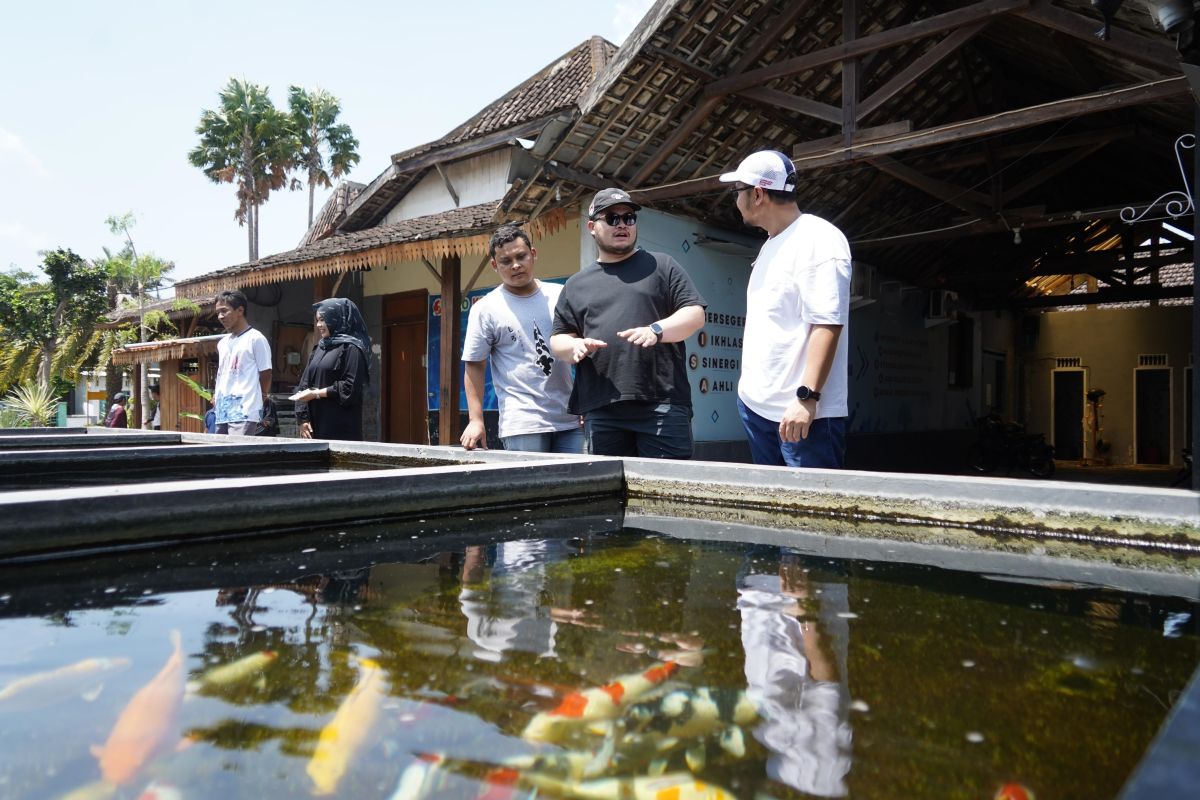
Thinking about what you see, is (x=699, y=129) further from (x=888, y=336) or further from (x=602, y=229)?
(x=888, y=336)

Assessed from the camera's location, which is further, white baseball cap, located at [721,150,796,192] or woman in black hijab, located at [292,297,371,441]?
woman in black hijab, located at [292,297,371,441]

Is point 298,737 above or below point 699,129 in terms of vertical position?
below

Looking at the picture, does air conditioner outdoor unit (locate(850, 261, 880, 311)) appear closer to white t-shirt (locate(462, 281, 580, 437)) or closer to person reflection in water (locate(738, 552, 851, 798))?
white t-shirt (locate(462, 281, 580, 437))

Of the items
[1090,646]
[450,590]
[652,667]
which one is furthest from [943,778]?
[450,590]

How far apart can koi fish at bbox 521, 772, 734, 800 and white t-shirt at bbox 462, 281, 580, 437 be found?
279 cm

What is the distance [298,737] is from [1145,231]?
631 inches

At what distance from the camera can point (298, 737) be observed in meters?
0.90

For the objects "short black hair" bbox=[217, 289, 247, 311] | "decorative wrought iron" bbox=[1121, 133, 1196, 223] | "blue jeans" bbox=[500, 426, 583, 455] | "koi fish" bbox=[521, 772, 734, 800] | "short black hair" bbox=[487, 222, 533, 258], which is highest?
"decorative wrought iron" bbox=[1121, 133, 1196, 223]

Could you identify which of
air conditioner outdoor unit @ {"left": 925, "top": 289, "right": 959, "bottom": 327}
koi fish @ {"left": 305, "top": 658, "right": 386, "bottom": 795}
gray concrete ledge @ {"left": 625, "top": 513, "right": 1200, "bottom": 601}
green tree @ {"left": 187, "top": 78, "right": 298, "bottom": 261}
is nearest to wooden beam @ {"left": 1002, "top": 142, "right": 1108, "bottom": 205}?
air conditioner outdoor unit @ {"left": 925, "top": 289, "right": 959, "bottom": 327}

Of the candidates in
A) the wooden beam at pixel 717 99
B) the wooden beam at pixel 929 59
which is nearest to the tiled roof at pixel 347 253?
the wooden beam at pixel 717 99

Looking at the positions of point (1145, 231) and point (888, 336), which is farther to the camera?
point (1145, 231)

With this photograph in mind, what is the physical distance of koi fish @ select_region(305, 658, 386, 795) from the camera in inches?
32.1

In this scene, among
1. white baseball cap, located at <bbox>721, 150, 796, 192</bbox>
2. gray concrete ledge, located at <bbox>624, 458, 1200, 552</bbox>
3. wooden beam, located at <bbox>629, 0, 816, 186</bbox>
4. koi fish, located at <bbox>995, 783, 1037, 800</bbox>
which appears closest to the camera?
koi fish, located at <bbox>995, 783, 1037, 800</bbox>

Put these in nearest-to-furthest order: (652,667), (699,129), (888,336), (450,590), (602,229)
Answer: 1. (652,667)
2. (450,590)
3. (602,229)
4. (699,129)
5. (888,336)
